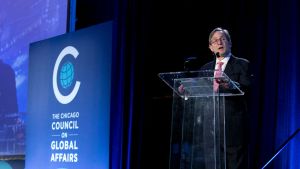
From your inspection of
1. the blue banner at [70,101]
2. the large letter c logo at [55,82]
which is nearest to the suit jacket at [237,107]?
the blue banner at [70,101]

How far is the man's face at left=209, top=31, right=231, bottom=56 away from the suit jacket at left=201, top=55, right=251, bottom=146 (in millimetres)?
88

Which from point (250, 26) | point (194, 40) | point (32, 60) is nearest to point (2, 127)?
point (32, 60)

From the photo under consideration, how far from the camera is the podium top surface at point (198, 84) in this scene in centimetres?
294

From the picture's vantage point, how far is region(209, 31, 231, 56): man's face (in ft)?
10.9

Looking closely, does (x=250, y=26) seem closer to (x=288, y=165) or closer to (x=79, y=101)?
(x=288, y=165)

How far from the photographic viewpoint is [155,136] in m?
Answer: 4.99

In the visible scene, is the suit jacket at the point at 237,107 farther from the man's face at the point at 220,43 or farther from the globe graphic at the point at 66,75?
the globe graphic at the point at 66,75

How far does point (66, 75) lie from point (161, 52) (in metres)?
0.98

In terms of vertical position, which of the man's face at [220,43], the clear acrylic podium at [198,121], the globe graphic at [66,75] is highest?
the man's face at [220,43]

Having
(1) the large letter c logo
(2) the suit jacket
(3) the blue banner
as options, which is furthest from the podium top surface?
(1) the large letter c logo

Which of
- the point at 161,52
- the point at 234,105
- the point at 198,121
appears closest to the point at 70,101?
the point at 161,52

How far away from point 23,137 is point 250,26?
2856 mm

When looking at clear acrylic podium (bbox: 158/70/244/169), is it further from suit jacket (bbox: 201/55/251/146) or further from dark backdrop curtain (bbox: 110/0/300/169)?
dark backdrop curtain (bbox: 110/0/300/169)

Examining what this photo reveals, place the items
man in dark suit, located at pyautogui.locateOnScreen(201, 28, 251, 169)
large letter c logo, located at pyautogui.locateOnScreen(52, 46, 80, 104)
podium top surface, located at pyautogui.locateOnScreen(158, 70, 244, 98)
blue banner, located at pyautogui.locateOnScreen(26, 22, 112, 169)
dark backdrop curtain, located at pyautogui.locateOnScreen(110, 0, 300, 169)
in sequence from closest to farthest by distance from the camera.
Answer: podium top surface, located at pyautogui.locateOnScreen(158, 70, 244, 98) → man in dark suit, located at pyautogui.locateOnScreen(201, 28, 251, 169) → dark backdrop curtain, located at pyautogui.locateOnScreen(110, 0, 300, 169) → blue banner, located at pyautogui.locateOnScreen(26, 22, 112, 169) → large letter c logo, located at pyautogui.locateOnScreen(52, 46, 80, 104)
